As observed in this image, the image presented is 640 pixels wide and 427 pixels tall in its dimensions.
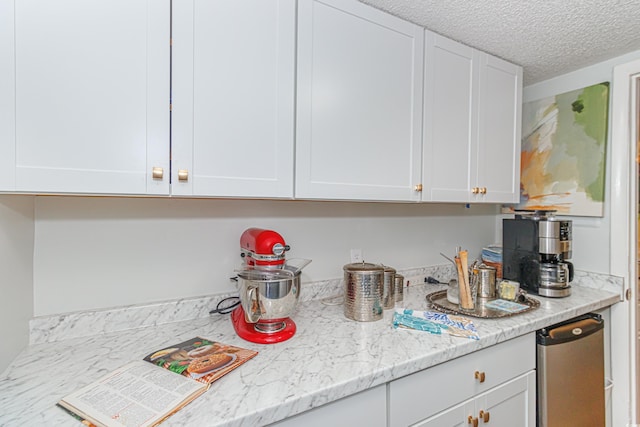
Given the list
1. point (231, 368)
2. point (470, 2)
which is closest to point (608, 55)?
point (470, 2)

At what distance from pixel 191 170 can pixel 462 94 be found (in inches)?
54.5

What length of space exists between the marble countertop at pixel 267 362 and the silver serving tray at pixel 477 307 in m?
0.04

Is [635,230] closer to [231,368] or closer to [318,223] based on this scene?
[318,223]

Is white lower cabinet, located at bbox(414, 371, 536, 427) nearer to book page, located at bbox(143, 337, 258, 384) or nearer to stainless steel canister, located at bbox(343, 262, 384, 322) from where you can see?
stainless steel canister, located at bbox(343, 262, 384, 322)

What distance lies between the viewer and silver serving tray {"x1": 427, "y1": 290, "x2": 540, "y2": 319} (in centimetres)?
141

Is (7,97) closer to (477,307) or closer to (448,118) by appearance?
(448,118)

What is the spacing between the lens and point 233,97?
1082 millimetres

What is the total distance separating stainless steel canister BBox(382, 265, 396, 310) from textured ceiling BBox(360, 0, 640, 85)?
3.78 feet

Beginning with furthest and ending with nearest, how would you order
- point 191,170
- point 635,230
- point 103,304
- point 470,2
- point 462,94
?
point 635,230
point 462,94
point 470,2
point 103,304
point 191,170

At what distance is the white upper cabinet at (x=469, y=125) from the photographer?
1.54 metres

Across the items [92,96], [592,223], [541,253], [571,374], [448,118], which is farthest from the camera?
[592,223]

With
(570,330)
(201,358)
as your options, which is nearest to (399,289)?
(570,330)

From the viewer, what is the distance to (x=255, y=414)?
75 cm

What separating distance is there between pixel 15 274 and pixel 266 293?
0.74 m
